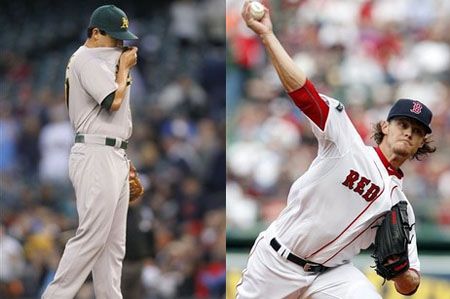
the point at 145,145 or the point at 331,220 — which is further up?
the point at 331,220

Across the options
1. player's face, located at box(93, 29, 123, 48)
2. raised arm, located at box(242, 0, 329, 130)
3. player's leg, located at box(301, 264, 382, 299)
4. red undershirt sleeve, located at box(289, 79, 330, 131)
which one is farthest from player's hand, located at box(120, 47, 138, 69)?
player's leg, located at box(301, 264, 382, 299)

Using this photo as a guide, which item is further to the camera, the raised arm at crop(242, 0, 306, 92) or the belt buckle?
the belt buckle

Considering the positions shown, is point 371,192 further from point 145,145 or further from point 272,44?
point 145,145

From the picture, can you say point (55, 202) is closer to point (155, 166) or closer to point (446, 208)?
point (155, 166)

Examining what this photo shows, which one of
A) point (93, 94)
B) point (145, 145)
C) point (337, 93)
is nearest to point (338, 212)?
point (93, 94)

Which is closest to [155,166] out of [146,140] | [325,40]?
[146,140]

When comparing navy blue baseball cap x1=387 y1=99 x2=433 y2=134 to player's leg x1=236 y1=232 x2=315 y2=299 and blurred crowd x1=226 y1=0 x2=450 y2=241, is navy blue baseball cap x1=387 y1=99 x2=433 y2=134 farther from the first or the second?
blurred crowd x1=226 y1=0 x2=450 y2=241
